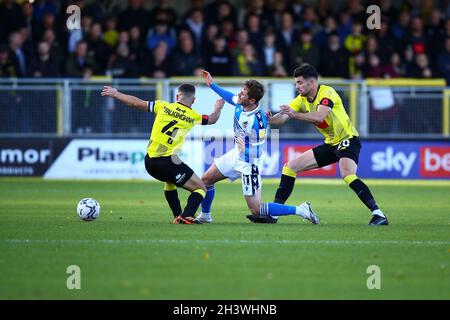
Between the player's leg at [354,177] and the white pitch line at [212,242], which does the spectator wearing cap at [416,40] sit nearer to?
the player's leg at [354,177]

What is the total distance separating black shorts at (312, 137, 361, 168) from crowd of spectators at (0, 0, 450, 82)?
32.9 feet

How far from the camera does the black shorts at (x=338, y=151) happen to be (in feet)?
44.0

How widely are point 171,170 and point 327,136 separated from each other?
219 centimetres

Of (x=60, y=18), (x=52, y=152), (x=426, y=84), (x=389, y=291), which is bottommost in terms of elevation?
(x=389, y=291)

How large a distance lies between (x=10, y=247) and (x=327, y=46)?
580 inches

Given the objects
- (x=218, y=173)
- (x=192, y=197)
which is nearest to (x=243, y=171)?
(x=218, y=173)

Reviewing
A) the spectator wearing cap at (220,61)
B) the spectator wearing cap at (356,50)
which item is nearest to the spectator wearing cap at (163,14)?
the spectator wearing cap at (220,61)

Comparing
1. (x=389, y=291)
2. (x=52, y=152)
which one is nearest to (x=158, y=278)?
(x=389, y=291)

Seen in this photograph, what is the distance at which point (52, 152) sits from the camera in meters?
23.6

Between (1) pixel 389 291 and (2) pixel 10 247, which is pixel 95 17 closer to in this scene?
(2) pixel 10 247

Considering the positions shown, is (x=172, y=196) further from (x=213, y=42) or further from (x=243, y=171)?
(x=213, y=42)

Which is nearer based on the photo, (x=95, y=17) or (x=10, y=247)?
(x=10, y=247)

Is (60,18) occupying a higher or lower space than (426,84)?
higher

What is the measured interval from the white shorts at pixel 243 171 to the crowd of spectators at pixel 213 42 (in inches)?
415
